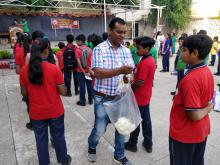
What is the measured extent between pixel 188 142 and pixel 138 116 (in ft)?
2.63

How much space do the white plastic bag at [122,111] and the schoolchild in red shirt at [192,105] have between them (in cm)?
62

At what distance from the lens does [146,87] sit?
2.87 m

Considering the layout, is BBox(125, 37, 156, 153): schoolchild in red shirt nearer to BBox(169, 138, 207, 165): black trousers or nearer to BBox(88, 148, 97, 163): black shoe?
BBox(88, 148, 97, 163): black shoe

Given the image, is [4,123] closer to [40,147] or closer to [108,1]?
[40,147]

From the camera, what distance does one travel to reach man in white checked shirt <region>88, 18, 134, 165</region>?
7.63ft

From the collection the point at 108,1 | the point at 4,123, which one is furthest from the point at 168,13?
the point at 4,123

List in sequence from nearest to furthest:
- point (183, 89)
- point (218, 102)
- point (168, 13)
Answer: point (183, 89) → point (218, 102) → point (168, 13)

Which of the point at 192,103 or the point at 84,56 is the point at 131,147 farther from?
the point at 84,56

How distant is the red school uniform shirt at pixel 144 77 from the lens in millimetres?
2717

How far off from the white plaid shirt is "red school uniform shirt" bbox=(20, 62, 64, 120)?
43 cm

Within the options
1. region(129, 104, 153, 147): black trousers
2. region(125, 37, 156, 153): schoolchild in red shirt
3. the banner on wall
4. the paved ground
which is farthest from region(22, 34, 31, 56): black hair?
the banner on wall

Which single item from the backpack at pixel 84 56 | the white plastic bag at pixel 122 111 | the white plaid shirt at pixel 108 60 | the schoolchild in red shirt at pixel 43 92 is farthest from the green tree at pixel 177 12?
the schoolchild in red shirt at pixel 43 92

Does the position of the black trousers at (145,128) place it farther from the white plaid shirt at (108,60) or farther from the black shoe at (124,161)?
the white plaid shirt at (108,60)

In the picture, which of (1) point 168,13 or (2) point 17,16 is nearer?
(2) point 17,16
